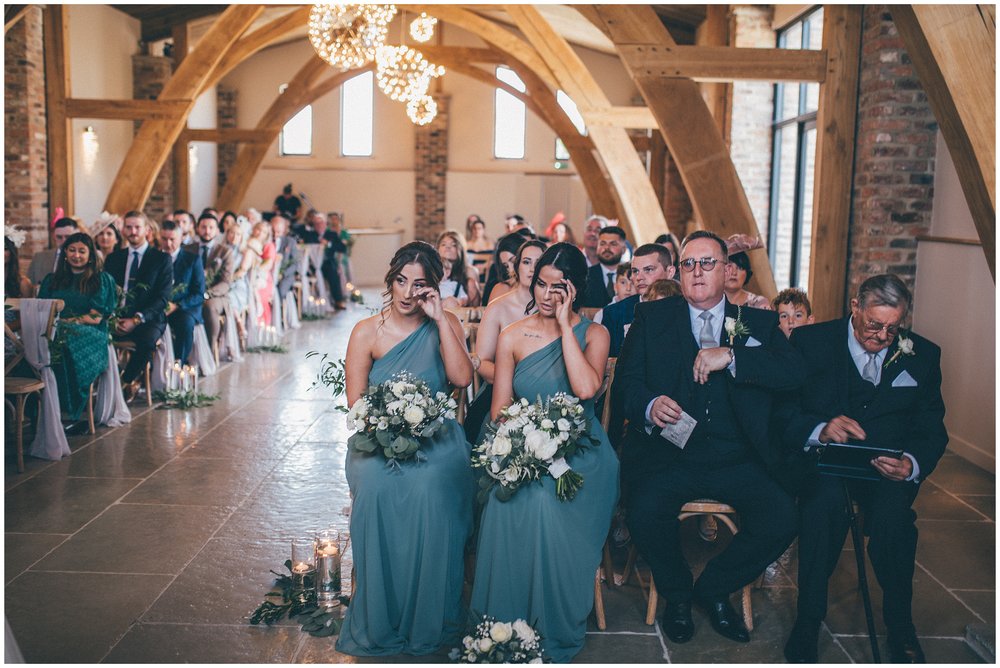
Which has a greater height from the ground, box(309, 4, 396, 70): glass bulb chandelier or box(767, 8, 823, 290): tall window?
box(309, 4, 396, 70): glass bulb chandelier

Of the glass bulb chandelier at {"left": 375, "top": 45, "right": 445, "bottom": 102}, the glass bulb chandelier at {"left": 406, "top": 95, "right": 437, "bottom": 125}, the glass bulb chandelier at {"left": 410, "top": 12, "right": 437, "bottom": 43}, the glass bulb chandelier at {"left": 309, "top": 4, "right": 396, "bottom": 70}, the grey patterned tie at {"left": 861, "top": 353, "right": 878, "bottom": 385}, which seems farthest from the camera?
the glass bulb chandelier at {"left": 406, "top": 95, "right": 437, "bottom": 125}

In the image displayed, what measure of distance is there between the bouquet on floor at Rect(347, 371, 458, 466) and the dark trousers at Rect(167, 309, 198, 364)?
497 centimetres

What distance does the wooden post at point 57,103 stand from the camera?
11.2m

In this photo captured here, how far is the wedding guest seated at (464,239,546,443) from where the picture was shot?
14.1 ft

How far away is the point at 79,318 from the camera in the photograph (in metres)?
6.39

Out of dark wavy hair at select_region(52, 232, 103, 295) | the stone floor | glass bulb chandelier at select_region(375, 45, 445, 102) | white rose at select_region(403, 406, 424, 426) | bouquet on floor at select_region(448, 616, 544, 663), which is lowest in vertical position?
the stone floor

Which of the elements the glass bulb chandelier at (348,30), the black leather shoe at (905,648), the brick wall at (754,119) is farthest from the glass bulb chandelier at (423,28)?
the black leather shoe at (905,648)

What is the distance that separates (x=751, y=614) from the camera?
3.60m

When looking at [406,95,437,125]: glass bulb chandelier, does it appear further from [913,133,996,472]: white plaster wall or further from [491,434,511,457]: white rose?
[491,434,511,457]: white rose

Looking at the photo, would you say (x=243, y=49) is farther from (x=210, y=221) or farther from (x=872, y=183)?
(x=872, y=183)

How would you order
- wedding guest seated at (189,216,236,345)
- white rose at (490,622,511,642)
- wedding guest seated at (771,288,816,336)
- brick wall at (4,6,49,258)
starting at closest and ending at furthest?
1. white rose at (490,622,511,642)
2. wedding guest seated at (771,288,816,336)
3. wedding guest seated at (189,216,236,345)
4. brick wall at (4,6,49,258)

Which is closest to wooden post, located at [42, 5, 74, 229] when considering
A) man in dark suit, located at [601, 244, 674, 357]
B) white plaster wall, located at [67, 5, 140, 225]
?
white plaster wall, located at [67, 5, 140, 225]

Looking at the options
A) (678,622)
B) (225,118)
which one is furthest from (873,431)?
(225,118)

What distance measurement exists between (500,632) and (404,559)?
1.39 feet
